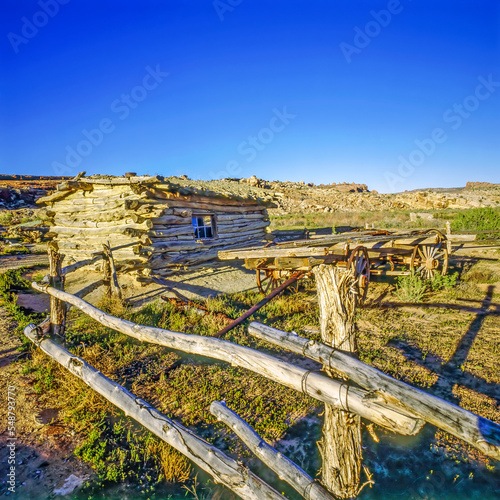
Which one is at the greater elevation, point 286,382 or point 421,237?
point 421,237

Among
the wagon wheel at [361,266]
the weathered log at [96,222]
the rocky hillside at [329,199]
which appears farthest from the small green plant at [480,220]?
the weathered log at [96,222]

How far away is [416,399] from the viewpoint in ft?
6.56

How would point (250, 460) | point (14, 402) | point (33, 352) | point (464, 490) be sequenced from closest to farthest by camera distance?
point (464, 490) < point (250, 460) < point (14, 402) < point (33, 352)

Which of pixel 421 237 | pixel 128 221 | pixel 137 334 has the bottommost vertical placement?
pixel 137 334

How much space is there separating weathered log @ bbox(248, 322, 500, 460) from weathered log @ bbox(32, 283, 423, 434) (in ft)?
0.27

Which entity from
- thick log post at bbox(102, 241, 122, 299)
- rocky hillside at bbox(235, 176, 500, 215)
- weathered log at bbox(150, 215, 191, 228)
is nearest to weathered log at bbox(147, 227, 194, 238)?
weathered log at bbox(150, 215, 191, 228)

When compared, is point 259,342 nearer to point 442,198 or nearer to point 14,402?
point 14,402

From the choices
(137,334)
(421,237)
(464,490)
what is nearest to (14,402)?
(137,334)

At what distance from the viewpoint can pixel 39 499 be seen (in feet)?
9.55

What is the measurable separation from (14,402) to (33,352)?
1.37 metres

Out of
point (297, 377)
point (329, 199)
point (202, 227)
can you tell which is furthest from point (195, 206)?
point (329, 199)

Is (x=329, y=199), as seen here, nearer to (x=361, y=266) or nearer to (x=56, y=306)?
(x=361, y=266)

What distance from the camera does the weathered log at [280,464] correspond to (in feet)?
7.56

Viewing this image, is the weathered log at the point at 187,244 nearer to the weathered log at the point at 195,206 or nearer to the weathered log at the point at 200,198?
the weathered log at the point at 195,206
